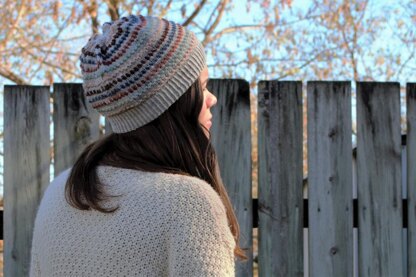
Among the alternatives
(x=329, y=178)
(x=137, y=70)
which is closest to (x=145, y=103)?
(x=137, y=70)

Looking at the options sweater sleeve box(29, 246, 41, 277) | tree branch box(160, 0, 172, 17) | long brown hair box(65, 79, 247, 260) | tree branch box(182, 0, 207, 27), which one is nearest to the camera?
long brown hair box(65, 79, 247, 260)

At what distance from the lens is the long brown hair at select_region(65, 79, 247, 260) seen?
1.42 m

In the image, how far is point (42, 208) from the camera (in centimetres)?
156

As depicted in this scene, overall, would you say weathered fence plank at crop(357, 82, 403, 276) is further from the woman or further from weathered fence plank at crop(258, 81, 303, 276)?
the woman

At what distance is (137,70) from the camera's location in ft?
4.78

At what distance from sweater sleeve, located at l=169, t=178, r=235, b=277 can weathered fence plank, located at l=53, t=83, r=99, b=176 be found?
5.14ft

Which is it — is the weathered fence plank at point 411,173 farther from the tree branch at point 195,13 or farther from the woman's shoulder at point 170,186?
the tree branch at point 195,13

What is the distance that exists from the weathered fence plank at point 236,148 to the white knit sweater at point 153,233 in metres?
1.47

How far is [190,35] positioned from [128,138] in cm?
32

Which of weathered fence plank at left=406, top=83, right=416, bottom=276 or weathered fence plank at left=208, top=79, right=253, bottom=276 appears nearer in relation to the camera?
weathered fence plank at left=208, top=79, right=253, bottom=276

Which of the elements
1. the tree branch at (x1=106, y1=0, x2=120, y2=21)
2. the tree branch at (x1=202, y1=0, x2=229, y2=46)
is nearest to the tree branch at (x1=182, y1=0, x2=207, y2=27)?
the tree branch at (x1=202, y1=0, x2=229, y2=46)

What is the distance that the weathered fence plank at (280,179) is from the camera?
287 cm

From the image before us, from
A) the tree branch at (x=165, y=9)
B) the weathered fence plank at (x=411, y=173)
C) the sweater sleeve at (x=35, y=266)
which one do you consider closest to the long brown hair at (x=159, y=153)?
the sweater sleeve at (x=35, y=266)

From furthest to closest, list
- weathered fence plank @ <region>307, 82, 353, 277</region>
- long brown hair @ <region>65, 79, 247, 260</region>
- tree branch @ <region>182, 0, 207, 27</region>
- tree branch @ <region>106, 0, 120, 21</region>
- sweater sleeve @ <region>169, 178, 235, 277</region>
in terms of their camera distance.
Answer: tree branch @ <region>182, 0, 207, 27</region>
tree branch @ <region>106, 0, 120, 21</region>
weathered fence plank @ <region>307, 82, 353, 277</region>
long brown hair @ <region>65, 79, 247, 260</region>
sweater sleeve @ <region>169, 178, 235, 277</region>
